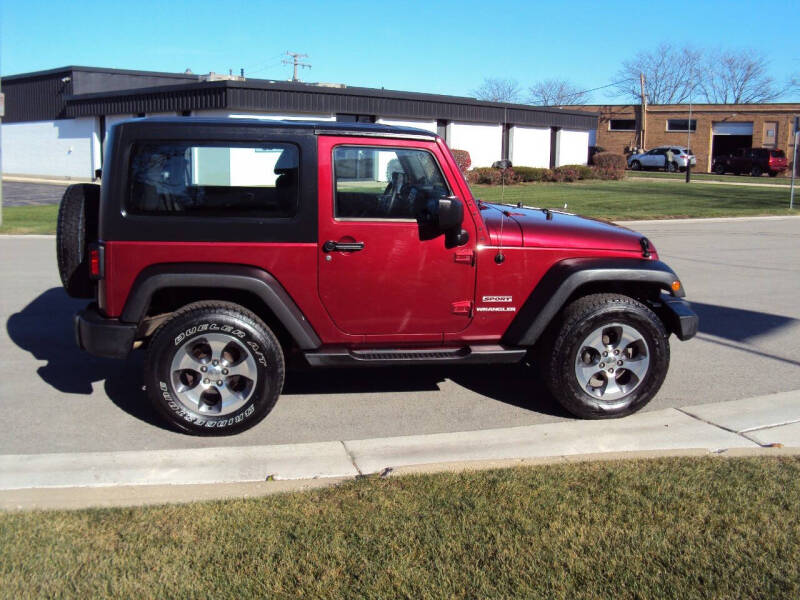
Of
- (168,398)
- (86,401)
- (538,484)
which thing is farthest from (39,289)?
(538,484)

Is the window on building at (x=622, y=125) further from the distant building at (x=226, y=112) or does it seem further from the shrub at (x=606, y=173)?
the shrub at (x=606, y=173)

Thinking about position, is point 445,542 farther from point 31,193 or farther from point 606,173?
point 606,173

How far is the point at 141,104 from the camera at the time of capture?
112 feet

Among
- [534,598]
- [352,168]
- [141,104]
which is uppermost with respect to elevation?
[141,104]

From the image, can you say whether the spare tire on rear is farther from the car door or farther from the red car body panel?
the car door

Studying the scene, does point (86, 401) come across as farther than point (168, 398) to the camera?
Yes

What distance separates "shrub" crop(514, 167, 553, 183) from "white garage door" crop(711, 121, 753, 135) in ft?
93.6

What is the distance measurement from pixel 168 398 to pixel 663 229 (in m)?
16.1

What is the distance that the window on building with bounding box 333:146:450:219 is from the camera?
5195 mm

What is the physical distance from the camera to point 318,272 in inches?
204

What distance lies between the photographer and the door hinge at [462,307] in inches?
213

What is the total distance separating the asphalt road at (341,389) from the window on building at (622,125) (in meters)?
60.3

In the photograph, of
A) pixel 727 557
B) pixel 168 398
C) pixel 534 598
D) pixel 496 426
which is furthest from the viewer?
pixel 496 426

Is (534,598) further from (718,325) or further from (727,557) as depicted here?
(718,325)
